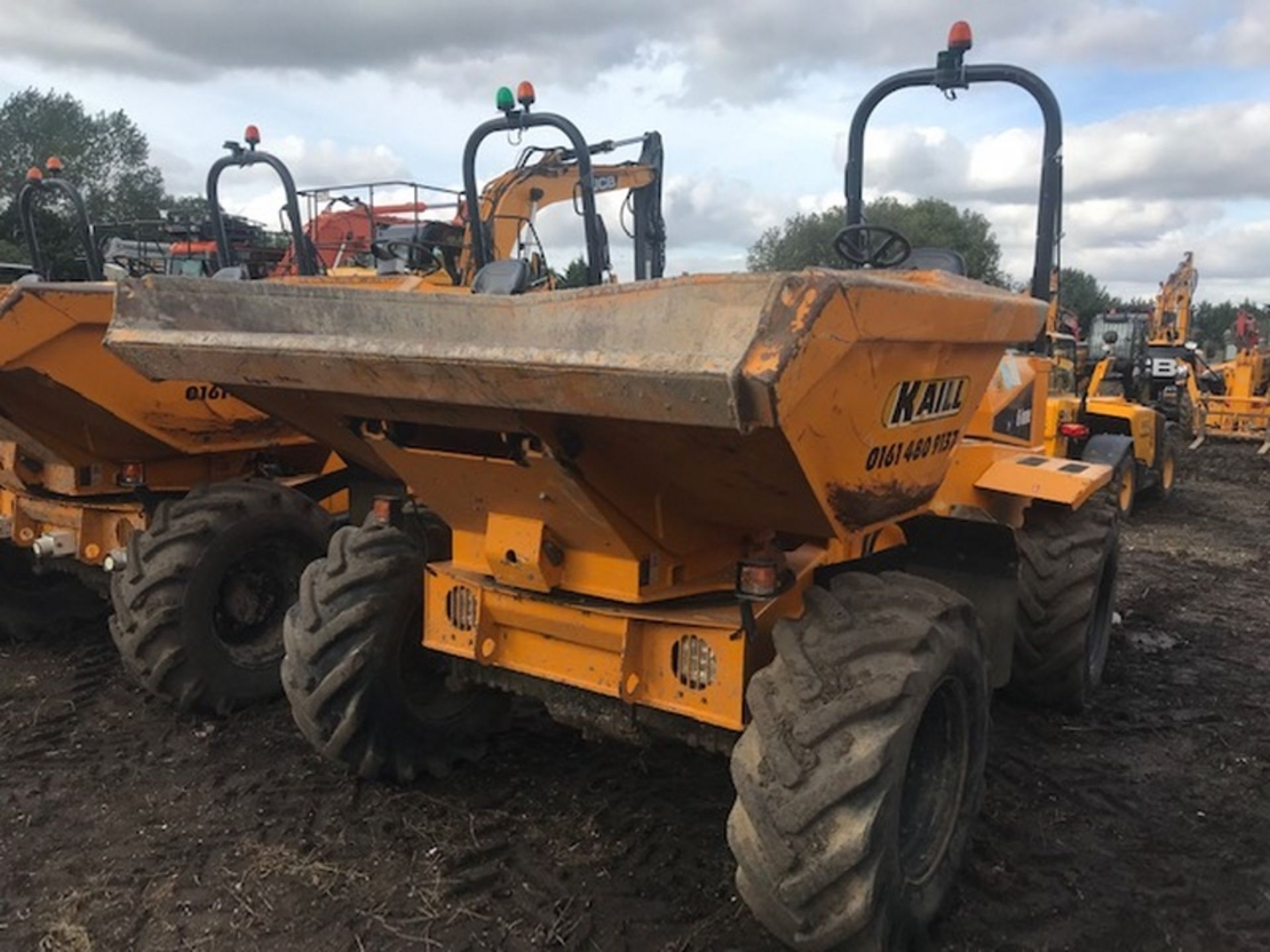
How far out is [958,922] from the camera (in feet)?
10.5

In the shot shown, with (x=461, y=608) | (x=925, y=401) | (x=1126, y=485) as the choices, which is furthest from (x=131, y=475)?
(x=1126, y=485)

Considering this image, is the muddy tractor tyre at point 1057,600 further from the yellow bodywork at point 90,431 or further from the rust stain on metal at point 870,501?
the yellow bodywork at point 90,431

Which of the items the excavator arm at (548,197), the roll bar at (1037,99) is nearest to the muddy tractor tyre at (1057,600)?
the roll bar at (1037,99)

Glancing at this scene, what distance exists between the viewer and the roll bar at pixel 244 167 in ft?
22.8

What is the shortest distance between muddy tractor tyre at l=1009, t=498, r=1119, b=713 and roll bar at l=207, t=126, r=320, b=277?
4.79m

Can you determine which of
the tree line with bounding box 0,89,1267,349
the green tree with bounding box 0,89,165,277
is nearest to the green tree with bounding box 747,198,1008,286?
the tree line with bounding box 0,89,1267,349

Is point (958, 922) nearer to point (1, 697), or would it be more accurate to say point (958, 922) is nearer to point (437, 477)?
point (437, 477)

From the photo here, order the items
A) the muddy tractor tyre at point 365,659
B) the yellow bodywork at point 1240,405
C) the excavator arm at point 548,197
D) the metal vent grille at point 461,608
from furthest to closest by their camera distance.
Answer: the yellow bodywork at point 1240,405
the excavator arm at point 548,197
the muddy tractor tyre at point 365,659
the metal vent grille at point 461,608

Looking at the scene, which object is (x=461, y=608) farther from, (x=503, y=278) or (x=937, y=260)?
(x=937, y=260)

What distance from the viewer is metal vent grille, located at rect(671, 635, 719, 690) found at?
10.5 feet

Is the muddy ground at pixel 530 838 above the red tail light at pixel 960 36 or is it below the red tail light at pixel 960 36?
below

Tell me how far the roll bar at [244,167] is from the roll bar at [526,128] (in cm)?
132

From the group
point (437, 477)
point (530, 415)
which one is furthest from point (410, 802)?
point (530, 415)

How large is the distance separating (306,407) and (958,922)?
2475 millimetres
